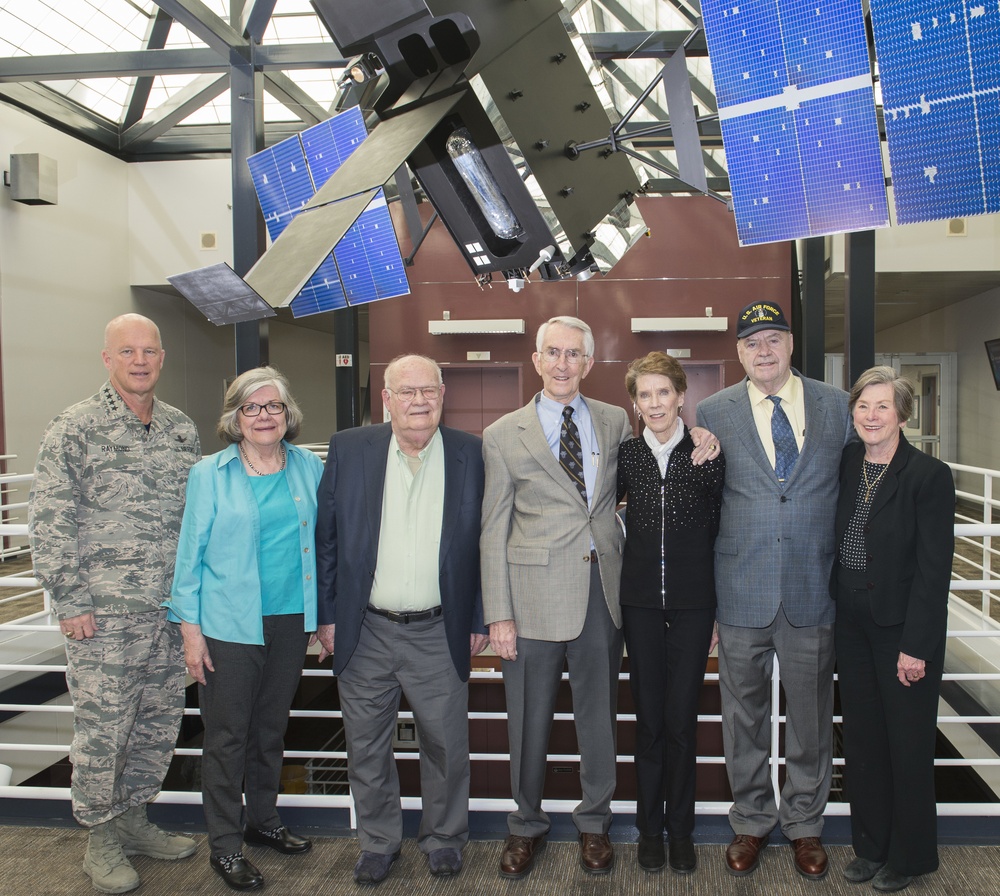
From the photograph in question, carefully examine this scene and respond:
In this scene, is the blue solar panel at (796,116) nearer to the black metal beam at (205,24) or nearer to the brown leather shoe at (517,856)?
the brown leather shoe at (517,856)

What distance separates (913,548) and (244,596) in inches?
71.9

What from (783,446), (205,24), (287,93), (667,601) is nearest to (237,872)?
(667,601)

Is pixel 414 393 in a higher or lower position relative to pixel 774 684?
higher

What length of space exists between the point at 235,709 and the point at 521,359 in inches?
246

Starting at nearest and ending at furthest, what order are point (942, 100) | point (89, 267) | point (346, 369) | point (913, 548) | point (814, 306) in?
point (942, 100)
point (913, 548)
point (814, 306)
point (346, 369)
point (89, 267)

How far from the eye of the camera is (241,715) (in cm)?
214

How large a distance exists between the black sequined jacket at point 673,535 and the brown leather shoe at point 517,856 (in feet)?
2.55

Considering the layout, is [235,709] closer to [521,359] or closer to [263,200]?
[263,200]

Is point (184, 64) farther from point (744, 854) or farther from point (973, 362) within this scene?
point (973, 362)

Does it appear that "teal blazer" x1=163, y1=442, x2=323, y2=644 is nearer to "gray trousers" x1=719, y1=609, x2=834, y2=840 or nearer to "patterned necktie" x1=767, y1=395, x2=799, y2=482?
"gray trousers" x1=719, y1=609, x2=834, y2=840

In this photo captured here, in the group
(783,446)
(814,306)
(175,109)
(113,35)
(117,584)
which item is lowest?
(117,584)

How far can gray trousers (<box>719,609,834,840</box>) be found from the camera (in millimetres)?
2150

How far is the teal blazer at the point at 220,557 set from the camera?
6.93 ft

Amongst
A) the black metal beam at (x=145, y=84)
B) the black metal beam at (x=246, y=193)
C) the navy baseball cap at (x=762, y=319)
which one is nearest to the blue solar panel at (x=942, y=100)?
the navy baseball cap at (x=762, y=319)
